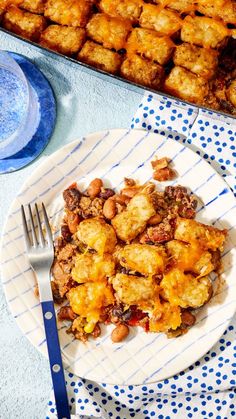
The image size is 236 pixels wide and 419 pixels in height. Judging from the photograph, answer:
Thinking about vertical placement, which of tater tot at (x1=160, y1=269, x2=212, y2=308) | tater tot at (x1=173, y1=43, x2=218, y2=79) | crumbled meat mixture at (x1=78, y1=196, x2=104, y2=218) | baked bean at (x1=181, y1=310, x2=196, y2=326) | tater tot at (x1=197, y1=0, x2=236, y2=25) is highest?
tater tot at (x1=197, y1=0, x2=236, y2=25)

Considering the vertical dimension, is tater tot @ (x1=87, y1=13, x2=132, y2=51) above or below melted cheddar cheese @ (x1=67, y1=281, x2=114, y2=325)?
above

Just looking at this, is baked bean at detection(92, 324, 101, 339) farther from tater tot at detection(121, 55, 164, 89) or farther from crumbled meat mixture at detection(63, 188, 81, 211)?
tater tot at detection(121, 55, 164, 89)

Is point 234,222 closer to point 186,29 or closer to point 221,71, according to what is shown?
point 221,71

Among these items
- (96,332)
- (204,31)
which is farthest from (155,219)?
(204,31)

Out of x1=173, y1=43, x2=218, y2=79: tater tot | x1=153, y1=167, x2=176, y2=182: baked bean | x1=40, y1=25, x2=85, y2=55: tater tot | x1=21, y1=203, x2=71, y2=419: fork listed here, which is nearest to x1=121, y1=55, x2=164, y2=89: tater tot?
x1=173, y1=43, x2=218, y2=79: tater tot

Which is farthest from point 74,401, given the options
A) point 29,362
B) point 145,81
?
point 145,81

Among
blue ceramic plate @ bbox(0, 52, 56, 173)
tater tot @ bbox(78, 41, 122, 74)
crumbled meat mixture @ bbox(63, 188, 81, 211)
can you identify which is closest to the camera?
tater tot @ bbox(78, 41, 122, 74)
